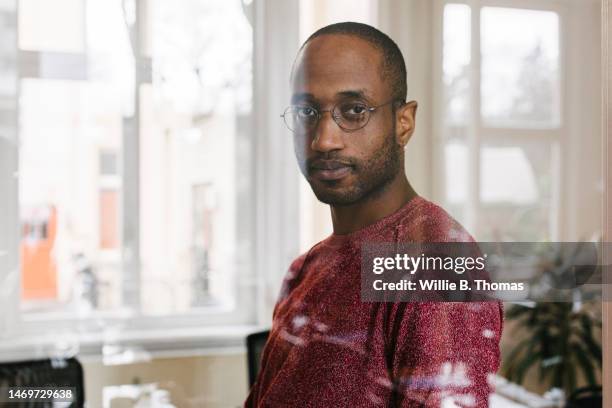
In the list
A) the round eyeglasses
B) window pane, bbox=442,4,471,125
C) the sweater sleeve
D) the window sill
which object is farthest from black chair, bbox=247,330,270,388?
window pane, bbox=442,4,471,125

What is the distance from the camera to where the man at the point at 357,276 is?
82cm

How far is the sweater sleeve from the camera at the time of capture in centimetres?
82

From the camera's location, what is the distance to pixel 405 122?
0.86 metres

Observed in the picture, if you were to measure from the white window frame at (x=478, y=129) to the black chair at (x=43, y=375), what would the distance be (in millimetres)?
560

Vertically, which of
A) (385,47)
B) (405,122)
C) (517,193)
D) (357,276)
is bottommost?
(357,276)

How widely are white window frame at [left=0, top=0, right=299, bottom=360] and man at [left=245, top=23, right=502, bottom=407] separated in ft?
0.09

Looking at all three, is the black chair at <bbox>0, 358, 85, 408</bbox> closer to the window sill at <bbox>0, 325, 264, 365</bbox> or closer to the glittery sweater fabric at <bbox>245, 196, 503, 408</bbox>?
the window sill at <bbox>0, 325, 264, 365</bbox>

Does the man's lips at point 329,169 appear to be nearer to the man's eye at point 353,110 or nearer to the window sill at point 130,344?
the man's eye at point 353,110

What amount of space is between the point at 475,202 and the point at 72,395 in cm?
63

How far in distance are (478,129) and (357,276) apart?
0.29 metres

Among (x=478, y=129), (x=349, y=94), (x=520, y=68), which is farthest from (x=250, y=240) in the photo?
(x=520, y=68)

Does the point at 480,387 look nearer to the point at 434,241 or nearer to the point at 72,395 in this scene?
the point at 434,241

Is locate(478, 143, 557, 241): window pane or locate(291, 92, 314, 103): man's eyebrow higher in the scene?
locate(291, 92, 314, 103): man's eyebrow

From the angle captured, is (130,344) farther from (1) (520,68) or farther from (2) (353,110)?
(1) (520,68)
